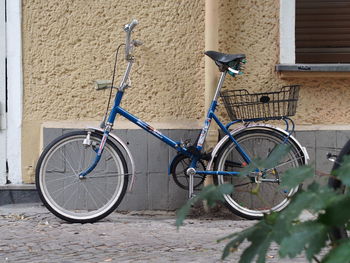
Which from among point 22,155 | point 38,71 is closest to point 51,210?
point 22,155

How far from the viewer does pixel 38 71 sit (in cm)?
589

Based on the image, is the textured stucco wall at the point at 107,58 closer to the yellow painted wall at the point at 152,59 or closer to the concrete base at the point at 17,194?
the yellow painted wall at the point at 152,59

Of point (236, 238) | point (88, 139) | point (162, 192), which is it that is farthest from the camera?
point (162, 192)

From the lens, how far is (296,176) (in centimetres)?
157

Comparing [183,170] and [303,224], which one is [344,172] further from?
[183,170]

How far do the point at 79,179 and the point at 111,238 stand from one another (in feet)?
2.54

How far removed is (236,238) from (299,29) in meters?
4.67

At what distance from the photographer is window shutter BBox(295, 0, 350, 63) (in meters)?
6.05

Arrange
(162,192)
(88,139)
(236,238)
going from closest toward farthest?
(236,238) → (88,139) → (162,192)

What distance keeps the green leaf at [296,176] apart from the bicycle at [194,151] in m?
3.58

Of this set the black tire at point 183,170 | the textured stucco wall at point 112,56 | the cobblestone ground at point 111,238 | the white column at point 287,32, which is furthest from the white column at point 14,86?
the white column at point 287,32

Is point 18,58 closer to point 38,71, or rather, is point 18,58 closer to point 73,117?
point 38,71

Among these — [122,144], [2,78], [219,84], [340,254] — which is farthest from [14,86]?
[340,254]

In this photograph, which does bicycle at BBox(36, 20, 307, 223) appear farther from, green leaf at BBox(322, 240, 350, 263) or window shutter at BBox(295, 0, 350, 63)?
→ green leaf at BBox(322, 240, 350, 263)
